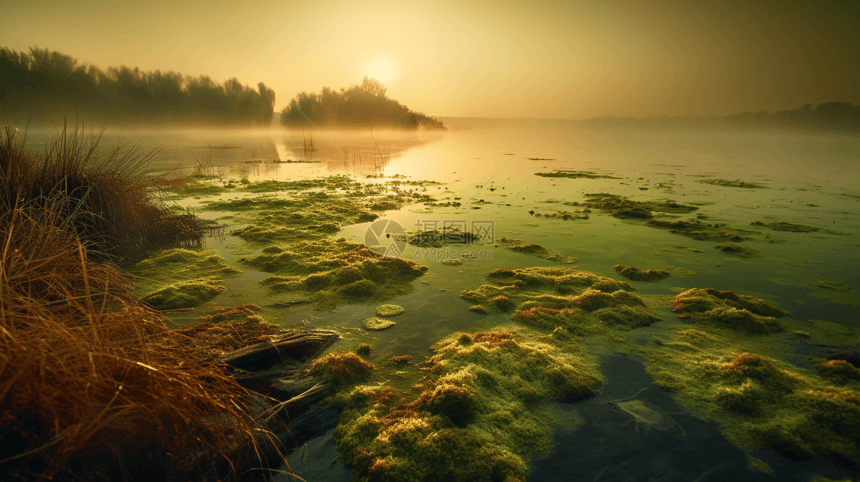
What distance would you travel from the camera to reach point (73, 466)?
1916 mm

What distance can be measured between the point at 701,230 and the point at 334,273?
37.7 ft

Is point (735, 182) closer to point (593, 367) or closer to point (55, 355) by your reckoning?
point (593, 367)

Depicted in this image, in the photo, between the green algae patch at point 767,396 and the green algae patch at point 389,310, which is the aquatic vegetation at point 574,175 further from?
the green algae patch at point 389,310

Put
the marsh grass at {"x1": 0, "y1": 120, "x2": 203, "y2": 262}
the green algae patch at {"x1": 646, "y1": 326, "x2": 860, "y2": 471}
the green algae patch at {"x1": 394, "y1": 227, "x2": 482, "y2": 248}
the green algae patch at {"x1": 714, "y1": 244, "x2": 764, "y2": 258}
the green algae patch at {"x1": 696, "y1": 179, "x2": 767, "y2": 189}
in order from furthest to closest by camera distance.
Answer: the green algae patch at {"x1": 696, "y1": 179, "x2": 767, "y2": 189}, the green algae patch at {"x1": 394, "y1": 227, "x2": 482, "y2": 248}, the green algae patch at {"x1": 714, "y1": 244, "x2": 764, "y2": 258}, the marsh grass at {"x1": 0, "y1": 120, "x2": 203, "y2": 262}, the green algae patch at {"x1": 646, "y1": 326, "x2": 860, "y2": 471}

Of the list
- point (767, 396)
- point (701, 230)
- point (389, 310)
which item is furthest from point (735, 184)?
point (389, 310)

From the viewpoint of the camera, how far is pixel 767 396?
411 cm

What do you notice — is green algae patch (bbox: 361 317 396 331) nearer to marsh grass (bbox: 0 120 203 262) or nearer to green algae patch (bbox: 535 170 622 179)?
marsh grass (bbox: 0 120 203 262)

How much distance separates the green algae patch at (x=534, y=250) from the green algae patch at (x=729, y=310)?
2778 millimetres

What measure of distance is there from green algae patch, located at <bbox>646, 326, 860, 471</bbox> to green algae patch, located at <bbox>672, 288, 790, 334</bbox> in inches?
23.2

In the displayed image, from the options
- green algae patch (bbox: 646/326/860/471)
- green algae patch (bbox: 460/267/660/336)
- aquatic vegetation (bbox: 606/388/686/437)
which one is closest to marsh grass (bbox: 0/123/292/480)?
aquatic vegetation (bbox: 606/388/686/437)

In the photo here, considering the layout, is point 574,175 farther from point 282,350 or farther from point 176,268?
point 282,350

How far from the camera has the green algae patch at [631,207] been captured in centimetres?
1412

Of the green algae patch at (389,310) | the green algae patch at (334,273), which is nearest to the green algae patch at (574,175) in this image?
the green algae patch at (334,273)

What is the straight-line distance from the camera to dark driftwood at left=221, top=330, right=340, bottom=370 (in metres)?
4.23
